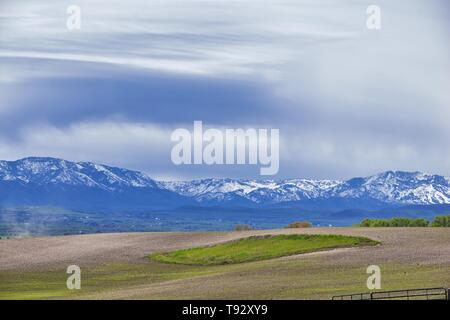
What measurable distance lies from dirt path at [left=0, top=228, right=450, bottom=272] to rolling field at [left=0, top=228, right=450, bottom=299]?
0.33 feet

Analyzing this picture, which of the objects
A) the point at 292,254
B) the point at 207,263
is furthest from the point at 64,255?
the point at 292,254

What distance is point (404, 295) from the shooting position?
5531 centimetres

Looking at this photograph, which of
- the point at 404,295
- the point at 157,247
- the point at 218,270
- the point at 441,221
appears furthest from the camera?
the point at 441,221

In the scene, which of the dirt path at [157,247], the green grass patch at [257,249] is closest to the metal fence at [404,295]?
the dirt path at [157,247]

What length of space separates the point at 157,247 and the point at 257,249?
2054 cm

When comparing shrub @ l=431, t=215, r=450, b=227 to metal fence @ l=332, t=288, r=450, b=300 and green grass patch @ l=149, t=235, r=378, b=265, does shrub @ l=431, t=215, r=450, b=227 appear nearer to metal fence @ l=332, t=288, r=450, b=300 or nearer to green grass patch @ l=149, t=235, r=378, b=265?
green grass patch @ l=149, t=235, r=378, b=265

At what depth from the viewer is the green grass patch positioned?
3925 inches

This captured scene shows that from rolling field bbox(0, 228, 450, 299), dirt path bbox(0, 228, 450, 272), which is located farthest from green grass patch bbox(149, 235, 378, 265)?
dirt path bbox(0, 228, 450, 272)

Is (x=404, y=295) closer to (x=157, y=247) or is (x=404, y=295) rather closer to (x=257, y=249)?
(x=257, y=249)

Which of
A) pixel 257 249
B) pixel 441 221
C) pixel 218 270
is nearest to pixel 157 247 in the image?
pixel 257 249

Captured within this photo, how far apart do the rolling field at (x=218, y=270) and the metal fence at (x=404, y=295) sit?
307cm

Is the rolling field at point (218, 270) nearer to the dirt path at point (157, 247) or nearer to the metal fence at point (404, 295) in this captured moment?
the dirt path at point (157, 247)

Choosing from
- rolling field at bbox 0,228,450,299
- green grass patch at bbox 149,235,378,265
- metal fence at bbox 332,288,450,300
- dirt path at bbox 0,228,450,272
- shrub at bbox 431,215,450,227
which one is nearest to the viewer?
metal fence at bbox 332,288,450,300

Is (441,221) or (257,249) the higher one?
(441,221)
